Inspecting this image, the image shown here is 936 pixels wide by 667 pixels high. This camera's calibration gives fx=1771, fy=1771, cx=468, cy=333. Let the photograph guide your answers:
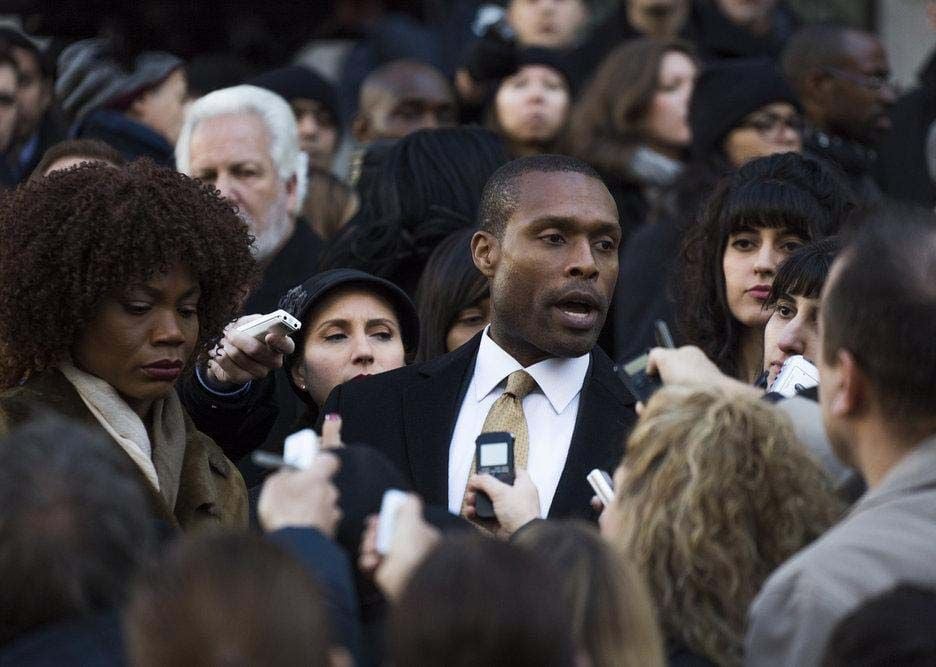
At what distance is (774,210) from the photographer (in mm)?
5570

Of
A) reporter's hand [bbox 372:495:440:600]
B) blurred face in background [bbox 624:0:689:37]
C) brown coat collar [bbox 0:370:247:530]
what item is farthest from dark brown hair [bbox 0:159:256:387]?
blurred face in background [bbox 624:0:689:37]

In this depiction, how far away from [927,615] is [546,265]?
2.18 m

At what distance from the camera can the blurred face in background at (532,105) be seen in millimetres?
8234

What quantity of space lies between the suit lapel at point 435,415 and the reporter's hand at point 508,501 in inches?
10.8

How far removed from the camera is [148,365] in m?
4.60

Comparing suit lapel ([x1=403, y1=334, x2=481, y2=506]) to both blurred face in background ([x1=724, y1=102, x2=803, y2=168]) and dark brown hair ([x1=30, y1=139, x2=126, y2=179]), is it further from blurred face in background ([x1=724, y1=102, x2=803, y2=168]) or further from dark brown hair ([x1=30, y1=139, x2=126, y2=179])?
blurred face in background ([x1=724, y1=102, x2=803, y2=168])

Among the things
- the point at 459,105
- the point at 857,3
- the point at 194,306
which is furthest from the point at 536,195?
A: the point at 857,3

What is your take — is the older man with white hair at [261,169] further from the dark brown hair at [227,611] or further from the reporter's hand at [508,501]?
the dark brown hair at [227,611]

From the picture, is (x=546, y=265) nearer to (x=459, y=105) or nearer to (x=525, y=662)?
(x=525, y=662)

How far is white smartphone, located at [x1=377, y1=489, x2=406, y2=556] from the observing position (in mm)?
3346

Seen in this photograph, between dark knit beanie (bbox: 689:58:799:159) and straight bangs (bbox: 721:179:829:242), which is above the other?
dark knit beanie (bbox: 689:58:799:159)

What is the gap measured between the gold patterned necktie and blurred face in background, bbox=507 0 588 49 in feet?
16.3

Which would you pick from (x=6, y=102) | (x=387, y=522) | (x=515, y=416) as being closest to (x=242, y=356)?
(x=515, y=416)

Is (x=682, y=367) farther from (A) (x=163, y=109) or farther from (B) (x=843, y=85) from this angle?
(A) (x=163, y=109)
